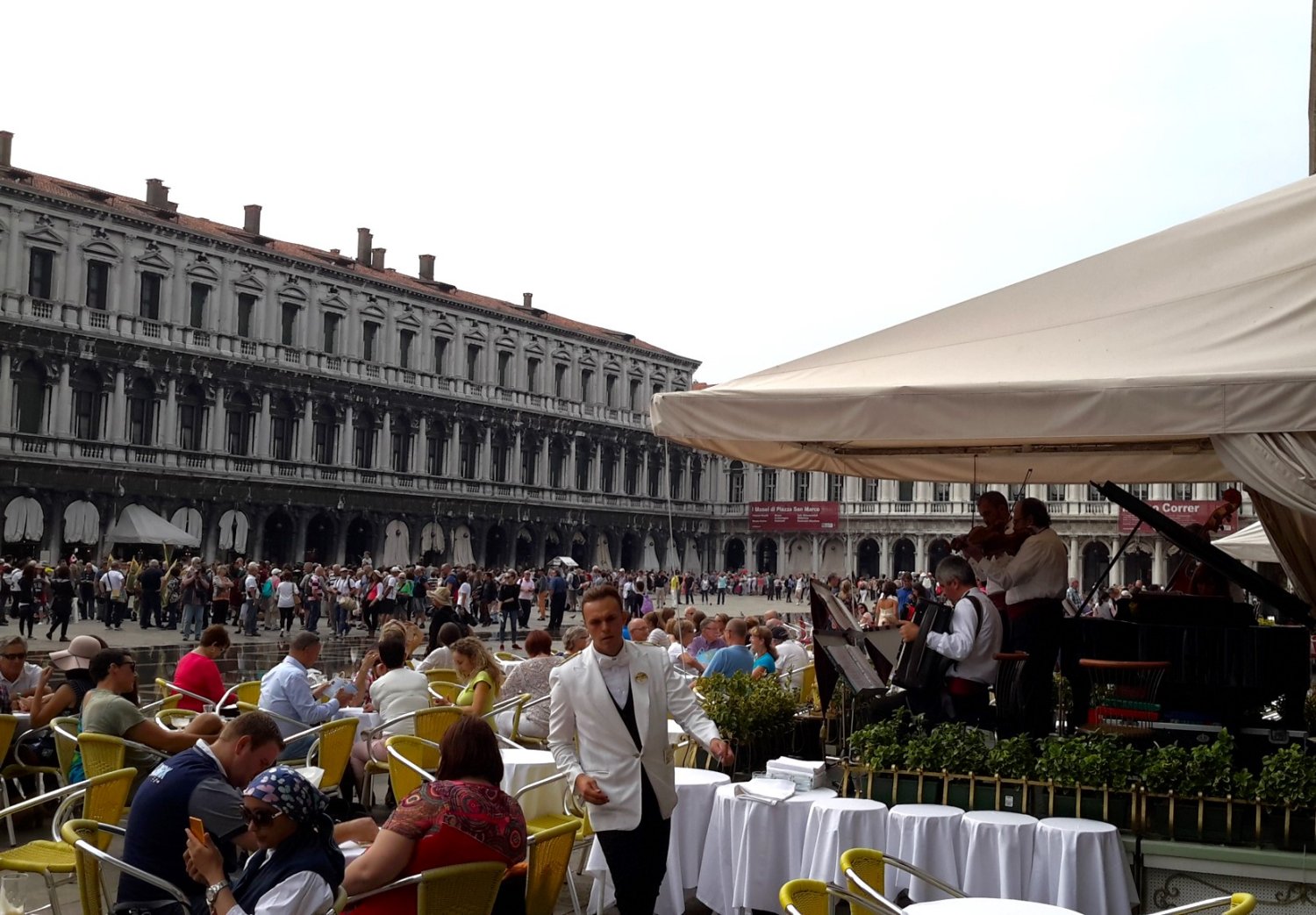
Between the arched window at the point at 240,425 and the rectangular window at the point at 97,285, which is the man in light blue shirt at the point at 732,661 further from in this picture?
the arched window at the point at 240,425

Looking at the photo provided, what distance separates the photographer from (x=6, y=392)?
36.6 metres

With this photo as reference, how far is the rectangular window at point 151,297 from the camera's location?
4062 centimetres

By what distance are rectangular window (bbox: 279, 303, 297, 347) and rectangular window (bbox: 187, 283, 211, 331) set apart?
10.0ft

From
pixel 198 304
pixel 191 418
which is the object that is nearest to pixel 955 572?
pixel 191 418

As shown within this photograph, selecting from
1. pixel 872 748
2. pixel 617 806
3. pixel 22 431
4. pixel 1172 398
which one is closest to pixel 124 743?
pixel 617 806

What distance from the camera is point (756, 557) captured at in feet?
214

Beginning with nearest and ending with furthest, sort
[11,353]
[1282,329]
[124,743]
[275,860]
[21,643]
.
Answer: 1. [275,860]
2. [1282,329]
3. [124,743]
4. [21,643]
5. [11,353]

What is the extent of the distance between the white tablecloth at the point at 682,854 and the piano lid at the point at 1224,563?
115 inches

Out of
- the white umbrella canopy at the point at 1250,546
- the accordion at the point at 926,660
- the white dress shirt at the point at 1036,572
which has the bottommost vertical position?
the accordion at the point at 926,660

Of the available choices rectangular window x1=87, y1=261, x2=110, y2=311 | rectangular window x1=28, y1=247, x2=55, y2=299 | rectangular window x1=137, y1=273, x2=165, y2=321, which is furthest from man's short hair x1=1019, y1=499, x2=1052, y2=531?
rectangular window x1=137, y1=273, x2=165, y2=321

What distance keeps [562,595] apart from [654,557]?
Result: 3016 cm

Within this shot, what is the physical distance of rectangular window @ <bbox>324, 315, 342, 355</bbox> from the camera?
46.6 meters

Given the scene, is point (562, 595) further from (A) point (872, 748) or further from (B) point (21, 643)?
(A) point (872, 748)

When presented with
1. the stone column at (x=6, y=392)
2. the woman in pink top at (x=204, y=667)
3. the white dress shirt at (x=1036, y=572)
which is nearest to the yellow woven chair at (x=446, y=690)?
the woman in pink top at (x=204, y=667)
